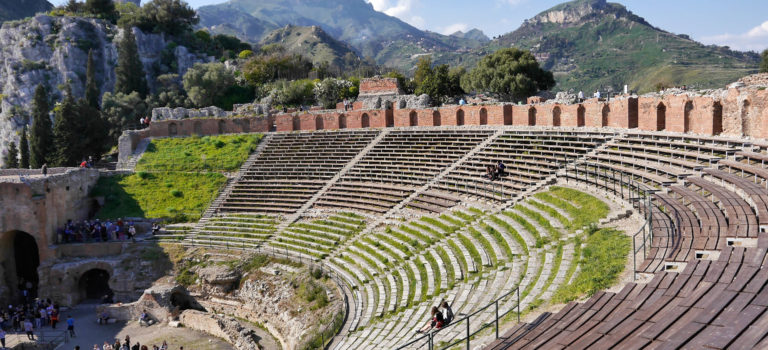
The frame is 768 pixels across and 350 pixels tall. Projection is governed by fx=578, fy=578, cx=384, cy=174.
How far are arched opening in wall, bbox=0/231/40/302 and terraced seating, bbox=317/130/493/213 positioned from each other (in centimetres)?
1598

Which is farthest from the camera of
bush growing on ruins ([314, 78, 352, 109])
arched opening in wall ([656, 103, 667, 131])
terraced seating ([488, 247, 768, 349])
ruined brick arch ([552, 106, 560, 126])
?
bush growing on ruins ([314, 78, 352, 109])

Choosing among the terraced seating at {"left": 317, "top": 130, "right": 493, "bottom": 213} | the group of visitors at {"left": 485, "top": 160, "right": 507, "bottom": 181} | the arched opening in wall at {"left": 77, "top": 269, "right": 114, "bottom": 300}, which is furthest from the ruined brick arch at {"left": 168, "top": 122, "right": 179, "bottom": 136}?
the group of visitors at {"left": 485, "top": 160, "right": 507, "bottom": 181}

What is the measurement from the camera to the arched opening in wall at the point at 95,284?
2949 centimetres

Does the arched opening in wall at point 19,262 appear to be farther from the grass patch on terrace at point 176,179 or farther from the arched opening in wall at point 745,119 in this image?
the arched opening in wall at point 745,119

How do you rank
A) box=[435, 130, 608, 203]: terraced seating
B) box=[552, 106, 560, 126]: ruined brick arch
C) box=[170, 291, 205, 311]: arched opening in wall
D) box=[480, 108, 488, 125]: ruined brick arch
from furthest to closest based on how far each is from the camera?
box=[480, 108, 488, 125]: ruined brick arch < box=[552, 106, 560, 126]: ruined brick arch < box=[170, 291, 205, 311]: arched opening in wall < box=[435, 130, 608, 203]: terraced seating

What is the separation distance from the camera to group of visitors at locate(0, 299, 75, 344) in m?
23.8

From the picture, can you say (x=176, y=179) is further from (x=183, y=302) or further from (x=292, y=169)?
(x=183, y=302)

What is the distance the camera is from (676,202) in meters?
14.2

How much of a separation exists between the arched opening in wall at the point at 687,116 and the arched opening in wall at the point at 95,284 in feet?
89.7

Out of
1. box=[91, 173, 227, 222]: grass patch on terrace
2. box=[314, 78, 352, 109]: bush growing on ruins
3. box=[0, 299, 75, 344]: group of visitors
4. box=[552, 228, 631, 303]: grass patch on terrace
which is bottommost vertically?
box=[0, 299, 75, 344]: group of visitors

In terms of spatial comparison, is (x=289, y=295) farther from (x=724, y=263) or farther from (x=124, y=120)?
(x=124, y=120)

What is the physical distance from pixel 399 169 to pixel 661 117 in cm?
1232

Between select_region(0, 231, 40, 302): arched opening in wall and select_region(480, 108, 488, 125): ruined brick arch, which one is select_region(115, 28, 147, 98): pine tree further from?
select_region(480, 108, 488, 125): ruined brick arch

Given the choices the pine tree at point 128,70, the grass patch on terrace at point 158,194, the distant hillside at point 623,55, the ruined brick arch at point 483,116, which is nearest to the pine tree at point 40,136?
the grass patch on terrace at point 158,194
